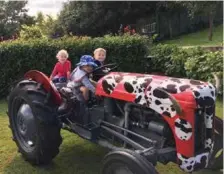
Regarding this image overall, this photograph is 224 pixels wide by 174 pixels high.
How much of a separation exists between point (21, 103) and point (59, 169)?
1.05 meters

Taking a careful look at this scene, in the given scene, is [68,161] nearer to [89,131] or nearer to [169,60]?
[89,131]

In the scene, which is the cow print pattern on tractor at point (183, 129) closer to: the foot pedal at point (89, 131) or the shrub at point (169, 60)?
the foot pedal at point (89, 131)

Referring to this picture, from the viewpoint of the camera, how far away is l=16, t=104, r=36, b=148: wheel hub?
501 cm

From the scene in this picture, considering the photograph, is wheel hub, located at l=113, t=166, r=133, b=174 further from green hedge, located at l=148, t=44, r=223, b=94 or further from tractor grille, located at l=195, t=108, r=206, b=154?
green hedge, located at l=148, t=44, r=223, b=94

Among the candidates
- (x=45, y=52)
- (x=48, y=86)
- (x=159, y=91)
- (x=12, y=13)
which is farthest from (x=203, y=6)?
(x=12, y=13)

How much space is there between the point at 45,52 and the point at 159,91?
20.5 feet

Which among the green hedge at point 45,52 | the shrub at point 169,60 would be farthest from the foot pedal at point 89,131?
the shrub at point 169,60

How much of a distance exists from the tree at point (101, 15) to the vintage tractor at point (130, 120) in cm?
2027

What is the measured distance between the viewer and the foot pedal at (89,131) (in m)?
4.67

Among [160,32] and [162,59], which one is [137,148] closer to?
[162,59]

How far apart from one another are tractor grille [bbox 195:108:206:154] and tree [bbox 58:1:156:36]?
71.2 feet

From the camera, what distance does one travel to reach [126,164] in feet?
11.8

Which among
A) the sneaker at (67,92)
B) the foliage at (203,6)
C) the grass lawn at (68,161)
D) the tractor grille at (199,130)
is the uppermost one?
the foliage at (203,6)

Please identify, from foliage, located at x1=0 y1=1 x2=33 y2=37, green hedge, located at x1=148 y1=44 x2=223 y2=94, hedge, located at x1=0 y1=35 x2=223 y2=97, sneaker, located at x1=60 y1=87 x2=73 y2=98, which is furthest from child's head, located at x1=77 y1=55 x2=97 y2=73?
foliage, located at x1=0 y1=1 x2=33 y2=37
